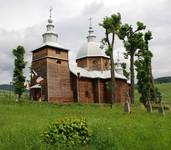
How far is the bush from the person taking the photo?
509 inches

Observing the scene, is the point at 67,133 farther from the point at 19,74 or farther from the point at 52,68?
the point at 52,68

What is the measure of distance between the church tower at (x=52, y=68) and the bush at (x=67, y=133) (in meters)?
38.3

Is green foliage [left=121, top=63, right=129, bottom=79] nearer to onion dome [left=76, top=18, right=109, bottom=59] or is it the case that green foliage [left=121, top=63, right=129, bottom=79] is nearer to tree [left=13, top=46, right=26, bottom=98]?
onion dome [left=76, top=18, right=109, bottom=59]

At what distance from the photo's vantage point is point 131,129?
16359mm

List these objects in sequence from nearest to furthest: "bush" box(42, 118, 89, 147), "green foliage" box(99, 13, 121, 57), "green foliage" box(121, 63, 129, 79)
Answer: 1. "bush" box(42, 118, 89, 147)
2. "green foliage" box(99, 13, 121, 57)
3. "green foliage" box(121, 63, 129, 79)

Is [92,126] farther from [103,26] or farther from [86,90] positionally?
[86,90]

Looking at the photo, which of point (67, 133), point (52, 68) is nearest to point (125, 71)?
point (52, 68)

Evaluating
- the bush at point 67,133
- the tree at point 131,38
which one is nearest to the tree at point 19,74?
the tree at point 131,38

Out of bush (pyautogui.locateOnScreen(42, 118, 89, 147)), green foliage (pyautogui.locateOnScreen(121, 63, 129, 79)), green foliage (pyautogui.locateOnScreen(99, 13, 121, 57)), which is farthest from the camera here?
green foliage (pyautogui.locateOnScreen(121, 63, 129, 79))

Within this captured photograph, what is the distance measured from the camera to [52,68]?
176 ft

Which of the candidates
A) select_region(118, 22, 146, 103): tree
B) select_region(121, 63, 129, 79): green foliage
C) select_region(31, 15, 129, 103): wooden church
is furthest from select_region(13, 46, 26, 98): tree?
select_region(121, 63, 129, 79): green foliage

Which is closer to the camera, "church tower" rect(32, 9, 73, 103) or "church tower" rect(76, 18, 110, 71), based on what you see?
"church tower" rect(32, 9, 73, 103)

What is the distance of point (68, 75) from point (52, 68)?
11.6 ft

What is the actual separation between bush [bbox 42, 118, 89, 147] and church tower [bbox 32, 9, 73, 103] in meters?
38.3
